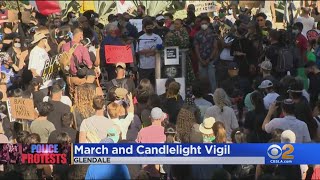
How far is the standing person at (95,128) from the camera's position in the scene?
12.8 meters

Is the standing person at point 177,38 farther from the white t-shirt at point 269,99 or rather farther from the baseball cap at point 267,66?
the white t-shirt at point 269,99

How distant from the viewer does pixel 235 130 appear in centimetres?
1276

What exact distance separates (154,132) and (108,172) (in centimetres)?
255

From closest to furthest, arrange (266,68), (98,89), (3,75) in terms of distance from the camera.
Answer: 1. (98,89)
2. (266,68)
3. (3,75)

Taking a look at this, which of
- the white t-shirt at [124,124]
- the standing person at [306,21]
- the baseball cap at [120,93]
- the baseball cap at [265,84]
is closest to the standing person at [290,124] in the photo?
the white t-shirt at [124,124]

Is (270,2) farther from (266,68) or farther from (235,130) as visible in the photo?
(235,130)

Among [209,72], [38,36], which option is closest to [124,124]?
[38,36]

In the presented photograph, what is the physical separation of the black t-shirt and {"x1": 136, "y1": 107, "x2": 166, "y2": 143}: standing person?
126 cm

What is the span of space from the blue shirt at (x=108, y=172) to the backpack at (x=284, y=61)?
8.19 meters

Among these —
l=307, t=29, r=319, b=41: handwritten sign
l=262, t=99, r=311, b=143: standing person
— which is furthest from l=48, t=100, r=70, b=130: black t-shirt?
l=307, t=29, r=319, b=41: handwritten sign

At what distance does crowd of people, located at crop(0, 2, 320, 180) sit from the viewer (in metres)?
12.2

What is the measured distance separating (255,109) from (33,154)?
3.46m

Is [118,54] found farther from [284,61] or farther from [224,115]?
[224,115]

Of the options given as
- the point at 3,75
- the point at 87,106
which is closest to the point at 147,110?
the point at 87,106
